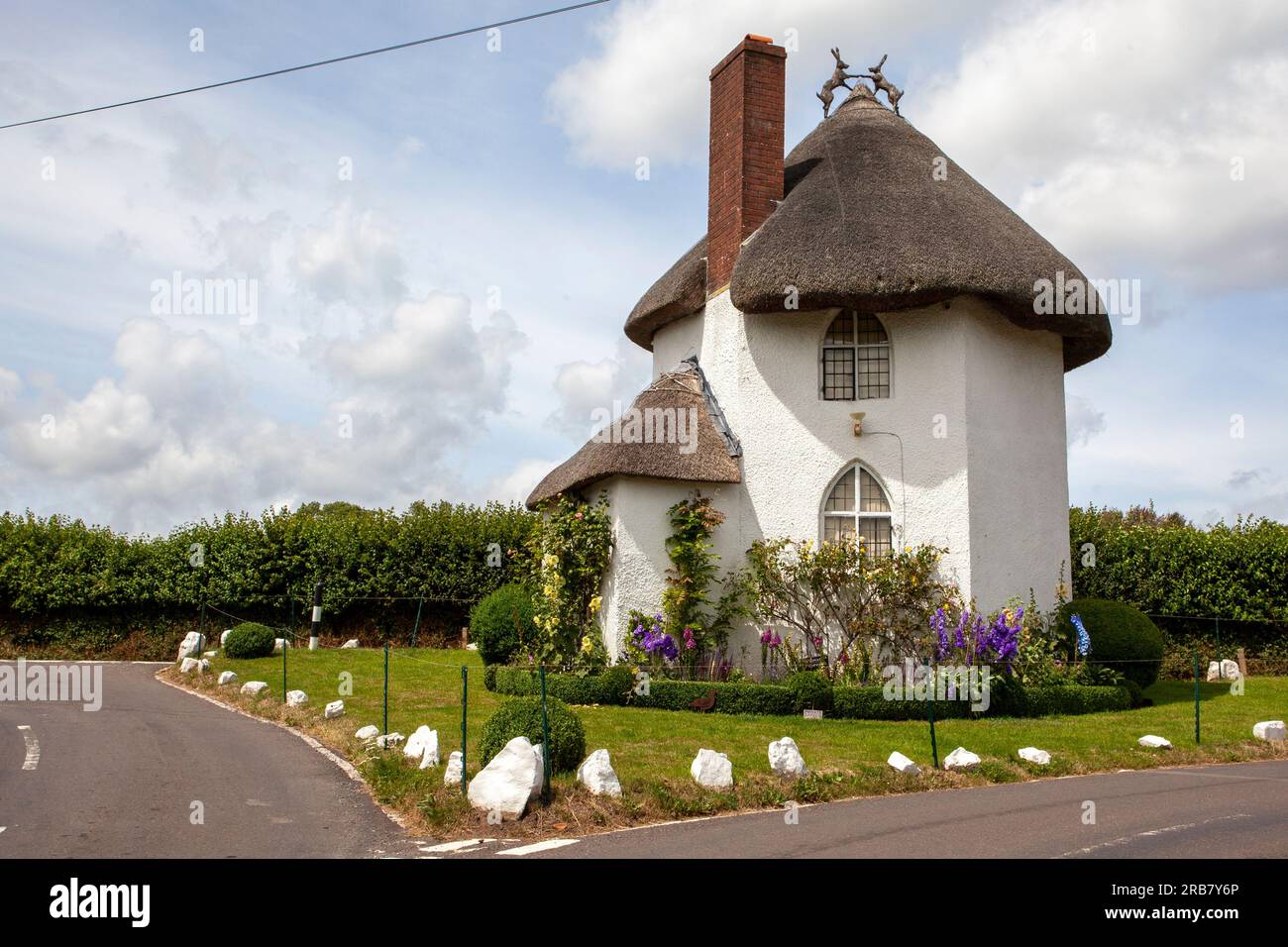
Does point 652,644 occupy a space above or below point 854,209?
below

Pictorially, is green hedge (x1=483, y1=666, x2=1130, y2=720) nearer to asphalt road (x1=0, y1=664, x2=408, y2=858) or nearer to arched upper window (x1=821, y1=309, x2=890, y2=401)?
asphalt road (x1=0, y1=664, x2=408, y2=858)

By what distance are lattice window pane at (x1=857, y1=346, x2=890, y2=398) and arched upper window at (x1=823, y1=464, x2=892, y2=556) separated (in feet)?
3.75

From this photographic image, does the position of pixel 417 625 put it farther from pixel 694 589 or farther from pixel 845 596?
pixel 845 596

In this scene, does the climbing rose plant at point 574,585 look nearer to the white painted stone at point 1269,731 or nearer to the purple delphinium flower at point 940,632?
the purple delphinium flower at point 940,632

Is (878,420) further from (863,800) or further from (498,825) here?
(498,825)

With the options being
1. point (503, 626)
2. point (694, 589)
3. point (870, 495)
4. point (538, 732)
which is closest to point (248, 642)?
point (503, 626)

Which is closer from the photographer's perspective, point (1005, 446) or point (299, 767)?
point (299, 767)

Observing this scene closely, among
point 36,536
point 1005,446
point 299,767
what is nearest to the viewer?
point 299,767

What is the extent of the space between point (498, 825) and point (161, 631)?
19250 millimetres

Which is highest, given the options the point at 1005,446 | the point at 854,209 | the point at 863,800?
the point at 854,209

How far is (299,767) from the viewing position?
1092cm

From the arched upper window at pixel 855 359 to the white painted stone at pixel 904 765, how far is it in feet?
22.8
